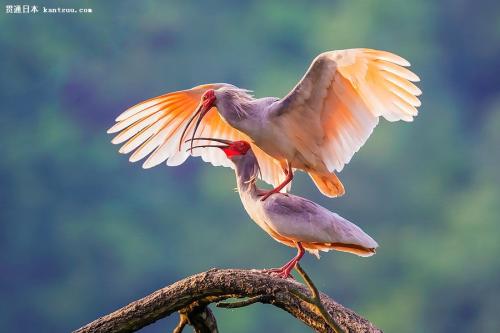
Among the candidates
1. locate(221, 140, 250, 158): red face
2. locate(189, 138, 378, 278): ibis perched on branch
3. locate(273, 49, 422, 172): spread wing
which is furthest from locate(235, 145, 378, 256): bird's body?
locate(273, 49, 422, 172): spread wing

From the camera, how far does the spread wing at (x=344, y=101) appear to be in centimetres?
504

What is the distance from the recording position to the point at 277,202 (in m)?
4.95

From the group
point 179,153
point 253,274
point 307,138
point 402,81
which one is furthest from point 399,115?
point 179,153

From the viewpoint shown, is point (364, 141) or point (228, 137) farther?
point (228, 137)

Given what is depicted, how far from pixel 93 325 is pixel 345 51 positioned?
6.75 feet

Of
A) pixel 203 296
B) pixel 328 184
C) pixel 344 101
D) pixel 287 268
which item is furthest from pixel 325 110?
pixel 203 296

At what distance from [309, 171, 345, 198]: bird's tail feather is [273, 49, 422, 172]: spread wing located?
0.11 metres

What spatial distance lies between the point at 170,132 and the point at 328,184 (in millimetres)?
1200

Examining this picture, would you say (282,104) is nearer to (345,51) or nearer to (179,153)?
(345,51)

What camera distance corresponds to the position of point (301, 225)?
485 centimetres

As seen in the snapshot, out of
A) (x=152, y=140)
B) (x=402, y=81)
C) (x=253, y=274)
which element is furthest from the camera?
(x=152, y=140)

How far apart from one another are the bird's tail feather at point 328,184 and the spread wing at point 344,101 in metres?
0.11

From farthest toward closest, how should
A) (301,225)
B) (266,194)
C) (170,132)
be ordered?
1. (170,132)
2. (266,194)
3. (301,225)

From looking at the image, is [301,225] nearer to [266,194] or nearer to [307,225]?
[307,225]
